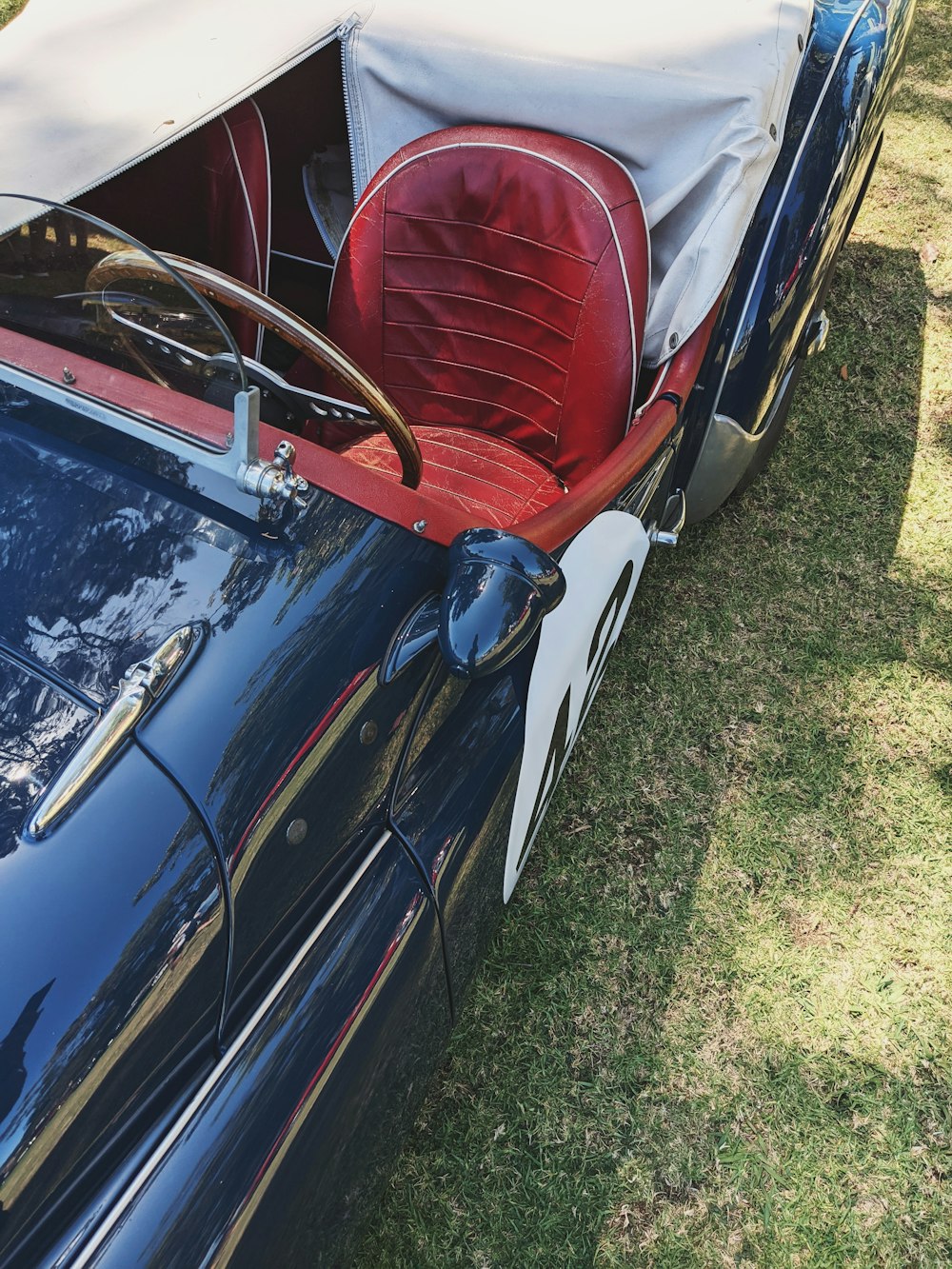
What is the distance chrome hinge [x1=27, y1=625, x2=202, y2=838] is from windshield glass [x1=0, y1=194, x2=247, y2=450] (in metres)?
0.27

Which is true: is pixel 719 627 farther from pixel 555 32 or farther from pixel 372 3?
pixel 372 3

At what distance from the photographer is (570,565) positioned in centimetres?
149

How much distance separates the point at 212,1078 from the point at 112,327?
937 mm

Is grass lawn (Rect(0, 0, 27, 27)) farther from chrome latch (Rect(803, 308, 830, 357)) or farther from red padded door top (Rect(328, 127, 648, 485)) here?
chrome latch (Rect(803, 308, 830, 357))

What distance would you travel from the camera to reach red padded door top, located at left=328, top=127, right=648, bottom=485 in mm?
1723

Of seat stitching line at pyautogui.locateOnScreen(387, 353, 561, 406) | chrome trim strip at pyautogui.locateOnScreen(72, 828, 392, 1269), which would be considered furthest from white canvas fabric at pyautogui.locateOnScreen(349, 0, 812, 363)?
chrome trim strip at pyautogui.locateOnScreen(72, 828, 392, 1269)

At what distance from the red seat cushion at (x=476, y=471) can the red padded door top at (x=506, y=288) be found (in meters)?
0.04

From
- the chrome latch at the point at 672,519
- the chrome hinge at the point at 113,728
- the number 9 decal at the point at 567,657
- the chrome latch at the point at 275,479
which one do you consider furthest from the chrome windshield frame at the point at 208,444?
the chrome latch at the point at 672,519

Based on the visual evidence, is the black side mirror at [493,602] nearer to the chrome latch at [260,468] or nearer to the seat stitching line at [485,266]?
the chrome latch at [260,468]

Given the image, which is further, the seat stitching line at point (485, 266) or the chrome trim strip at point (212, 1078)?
the seat stitching line at point (485, 266)

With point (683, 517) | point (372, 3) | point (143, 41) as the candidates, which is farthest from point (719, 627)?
point (143, 41)

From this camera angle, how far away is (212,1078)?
3.41 feet

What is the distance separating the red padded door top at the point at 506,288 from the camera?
1723mm

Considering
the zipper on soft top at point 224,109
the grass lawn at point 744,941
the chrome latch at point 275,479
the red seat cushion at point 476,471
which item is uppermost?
the zipper on soft top at point 224,109
